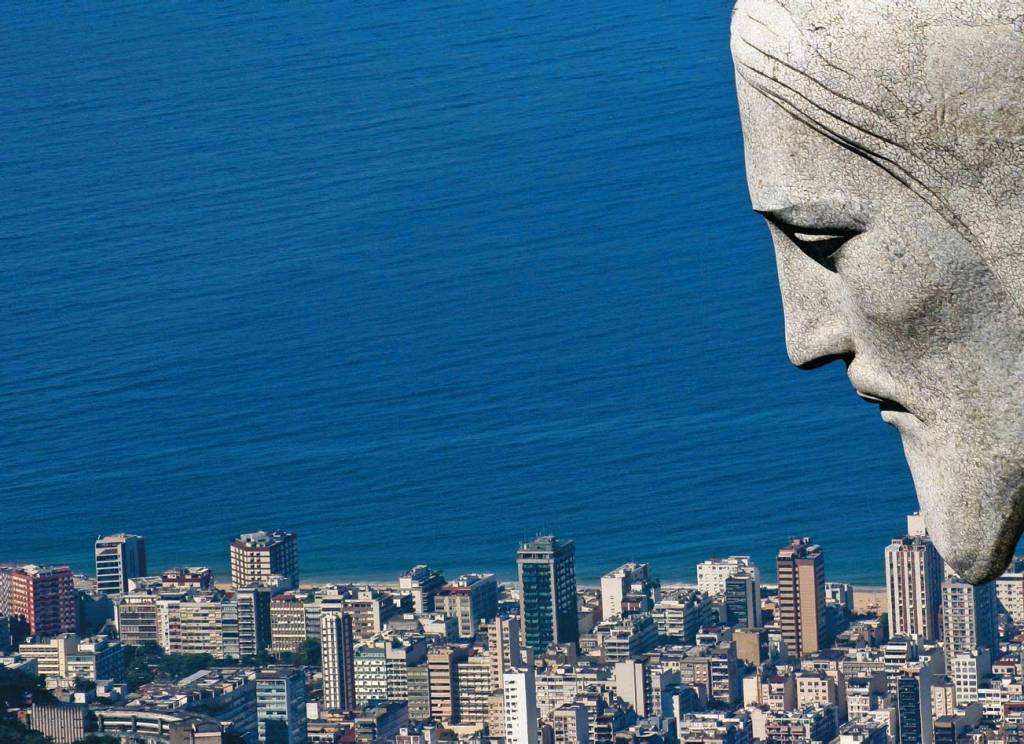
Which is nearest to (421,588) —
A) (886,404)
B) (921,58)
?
(886,404)

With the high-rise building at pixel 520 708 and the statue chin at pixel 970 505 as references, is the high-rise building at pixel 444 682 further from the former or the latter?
the statue chin at pixel 970 505

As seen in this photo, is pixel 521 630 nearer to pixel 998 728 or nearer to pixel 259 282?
pixel 998 728

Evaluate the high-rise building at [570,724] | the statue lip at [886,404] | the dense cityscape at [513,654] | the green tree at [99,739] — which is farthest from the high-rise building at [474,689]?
the statue lip at [886,404]

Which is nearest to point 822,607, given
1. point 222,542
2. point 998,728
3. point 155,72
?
point 998,728

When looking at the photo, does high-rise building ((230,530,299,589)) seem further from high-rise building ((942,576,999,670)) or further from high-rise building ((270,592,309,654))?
high-rise building ((942,576,999,670))

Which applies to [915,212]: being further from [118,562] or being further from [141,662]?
[118,562]

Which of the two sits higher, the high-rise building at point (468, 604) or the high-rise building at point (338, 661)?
the high-rise building at point (468, 604)
